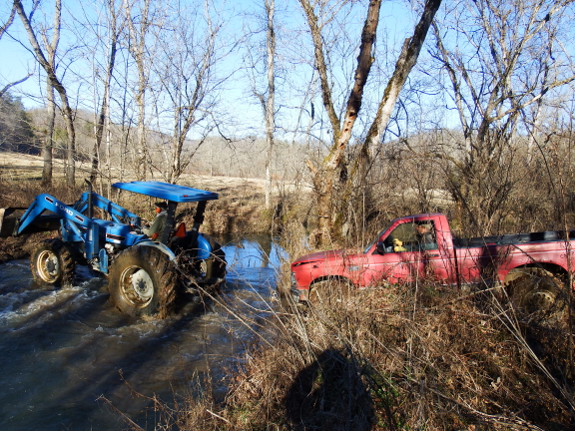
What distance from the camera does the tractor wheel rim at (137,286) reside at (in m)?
7.02

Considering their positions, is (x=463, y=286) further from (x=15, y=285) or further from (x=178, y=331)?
(x=15, y=285)

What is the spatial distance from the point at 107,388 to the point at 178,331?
1.85m

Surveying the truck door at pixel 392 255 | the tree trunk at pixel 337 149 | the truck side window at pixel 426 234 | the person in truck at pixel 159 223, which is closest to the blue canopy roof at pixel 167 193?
the person in truck at pixel 159 223

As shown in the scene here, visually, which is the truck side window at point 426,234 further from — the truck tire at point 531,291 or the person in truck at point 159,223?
the person in truck at point 159,223

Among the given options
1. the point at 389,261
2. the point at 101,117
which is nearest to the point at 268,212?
the point at 101,117

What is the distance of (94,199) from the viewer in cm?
907

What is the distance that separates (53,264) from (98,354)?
10.8 feet

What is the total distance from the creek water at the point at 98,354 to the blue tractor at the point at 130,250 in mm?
425

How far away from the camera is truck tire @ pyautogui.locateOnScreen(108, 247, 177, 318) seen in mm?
6566

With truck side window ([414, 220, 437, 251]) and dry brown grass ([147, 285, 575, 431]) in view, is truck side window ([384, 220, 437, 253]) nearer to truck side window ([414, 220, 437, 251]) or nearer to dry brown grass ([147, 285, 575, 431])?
truck side window ([414, 220, 437, 251])

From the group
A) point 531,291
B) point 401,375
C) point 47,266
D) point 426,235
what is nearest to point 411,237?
point 426,235

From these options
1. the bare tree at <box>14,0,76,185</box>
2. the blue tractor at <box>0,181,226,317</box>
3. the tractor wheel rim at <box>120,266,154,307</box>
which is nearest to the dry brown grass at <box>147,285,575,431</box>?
the blue tractor at <box>0,181,226,317</box>

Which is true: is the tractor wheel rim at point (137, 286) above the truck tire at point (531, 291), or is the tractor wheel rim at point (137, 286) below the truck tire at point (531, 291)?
below

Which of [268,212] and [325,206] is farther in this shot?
[268,212]
